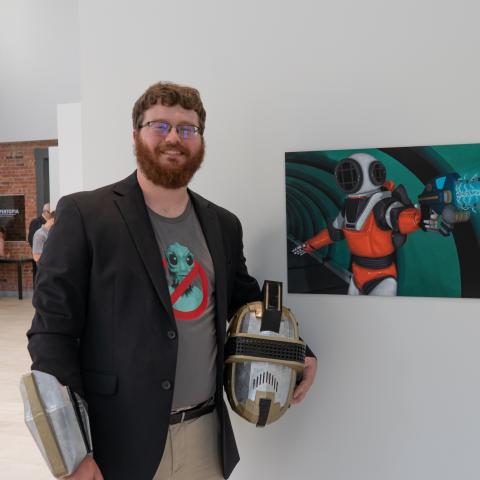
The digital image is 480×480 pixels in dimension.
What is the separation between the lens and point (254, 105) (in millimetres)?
2357

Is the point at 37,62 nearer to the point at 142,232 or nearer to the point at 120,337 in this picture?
the point at 142,232

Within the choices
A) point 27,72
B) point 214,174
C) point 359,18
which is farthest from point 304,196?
point 27,72

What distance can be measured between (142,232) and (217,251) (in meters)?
0.30

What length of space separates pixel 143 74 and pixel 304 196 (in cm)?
91

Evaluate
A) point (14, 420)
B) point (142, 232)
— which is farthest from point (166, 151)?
point (14, 420)

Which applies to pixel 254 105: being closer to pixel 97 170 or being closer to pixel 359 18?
pixel 359 18

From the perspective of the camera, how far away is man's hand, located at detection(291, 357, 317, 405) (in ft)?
6.72

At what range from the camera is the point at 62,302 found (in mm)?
1575

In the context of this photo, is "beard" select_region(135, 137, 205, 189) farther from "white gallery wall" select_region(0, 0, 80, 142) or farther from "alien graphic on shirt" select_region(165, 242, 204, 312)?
"white gallery wall" select_region(0, 0, 80, 142)

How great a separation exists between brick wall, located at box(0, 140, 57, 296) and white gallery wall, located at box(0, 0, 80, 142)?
423 millimetres

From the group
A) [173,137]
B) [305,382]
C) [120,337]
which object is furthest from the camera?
[305,382]

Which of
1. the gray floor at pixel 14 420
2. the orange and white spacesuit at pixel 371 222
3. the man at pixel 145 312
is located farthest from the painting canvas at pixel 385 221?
the gray floor at pixel 14 420

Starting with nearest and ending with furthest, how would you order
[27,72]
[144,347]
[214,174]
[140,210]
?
[144,347] < [140,210] < [214,174] < [27,72]

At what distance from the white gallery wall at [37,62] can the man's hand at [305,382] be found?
28.8ft
